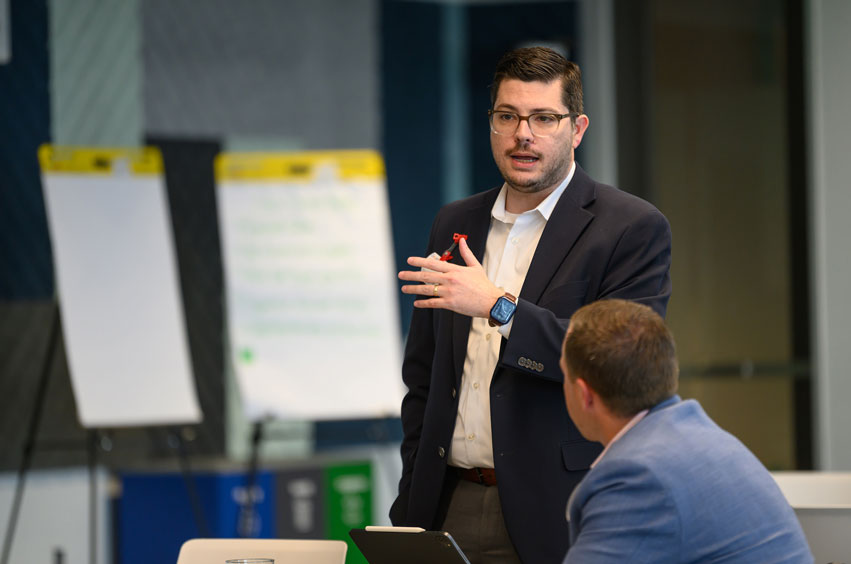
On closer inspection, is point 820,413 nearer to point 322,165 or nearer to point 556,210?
point 322,165

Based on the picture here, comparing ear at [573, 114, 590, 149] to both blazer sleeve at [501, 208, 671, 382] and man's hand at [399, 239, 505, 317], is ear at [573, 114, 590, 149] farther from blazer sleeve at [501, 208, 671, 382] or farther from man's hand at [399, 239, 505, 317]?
man's hand at [399, 239, 505, 317]

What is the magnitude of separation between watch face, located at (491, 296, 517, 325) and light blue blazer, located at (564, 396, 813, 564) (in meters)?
0.50

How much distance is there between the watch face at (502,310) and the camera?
195cm

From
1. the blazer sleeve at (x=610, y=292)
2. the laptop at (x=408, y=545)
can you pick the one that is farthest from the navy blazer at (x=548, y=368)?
the laptop at (x=408, y=545)

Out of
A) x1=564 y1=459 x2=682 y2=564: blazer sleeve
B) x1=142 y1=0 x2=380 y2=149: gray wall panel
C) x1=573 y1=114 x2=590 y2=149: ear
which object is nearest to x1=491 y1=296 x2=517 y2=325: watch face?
x1=573 y1=114 x2=590 y2=149: ear

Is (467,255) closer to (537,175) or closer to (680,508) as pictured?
(537,175)

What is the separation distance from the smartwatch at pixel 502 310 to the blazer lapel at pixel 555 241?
0.14 meters

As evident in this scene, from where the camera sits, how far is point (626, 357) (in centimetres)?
151

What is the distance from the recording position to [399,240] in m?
5.54

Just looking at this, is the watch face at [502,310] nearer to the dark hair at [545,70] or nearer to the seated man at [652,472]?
the seated man at [652,472]

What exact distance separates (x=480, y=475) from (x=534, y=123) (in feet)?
2.46


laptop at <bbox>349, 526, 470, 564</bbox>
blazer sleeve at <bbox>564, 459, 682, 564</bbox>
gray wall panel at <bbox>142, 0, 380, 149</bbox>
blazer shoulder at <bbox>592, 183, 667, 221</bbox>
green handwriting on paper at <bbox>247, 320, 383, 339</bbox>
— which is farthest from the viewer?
gray wall panel at <bbox>142, 0, 380, 149</bbox>

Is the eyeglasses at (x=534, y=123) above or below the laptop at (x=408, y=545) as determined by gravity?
above

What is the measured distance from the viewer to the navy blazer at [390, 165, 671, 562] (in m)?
2.00
